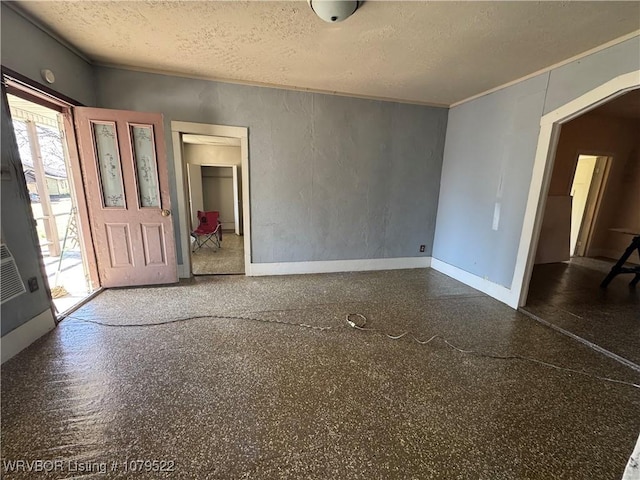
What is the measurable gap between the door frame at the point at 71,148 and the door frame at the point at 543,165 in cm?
458

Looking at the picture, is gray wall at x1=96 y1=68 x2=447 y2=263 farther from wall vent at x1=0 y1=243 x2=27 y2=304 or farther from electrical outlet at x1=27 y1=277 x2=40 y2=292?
wall vent at x1=0 y1=243 x2=27 y2=304

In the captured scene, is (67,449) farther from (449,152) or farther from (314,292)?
(449,152)

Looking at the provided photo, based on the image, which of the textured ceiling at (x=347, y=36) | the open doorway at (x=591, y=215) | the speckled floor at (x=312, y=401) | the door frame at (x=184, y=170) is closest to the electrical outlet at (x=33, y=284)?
the speckled floor at (x=312, y=401)

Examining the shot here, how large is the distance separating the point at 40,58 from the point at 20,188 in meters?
1.12

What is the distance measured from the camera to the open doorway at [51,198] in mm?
3107

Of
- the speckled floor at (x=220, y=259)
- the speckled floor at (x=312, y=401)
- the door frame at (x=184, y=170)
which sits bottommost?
the speckled floor at (x=312, y=401)

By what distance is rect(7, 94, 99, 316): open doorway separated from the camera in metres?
3.11

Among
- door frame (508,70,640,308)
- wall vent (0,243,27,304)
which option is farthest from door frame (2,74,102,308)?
door frame (508,70,640,308)

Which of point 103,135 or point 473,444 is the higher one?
point 103,135

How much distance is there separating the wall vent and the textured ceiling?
71.2 inches

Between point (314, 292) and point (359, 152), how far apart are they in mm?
2086

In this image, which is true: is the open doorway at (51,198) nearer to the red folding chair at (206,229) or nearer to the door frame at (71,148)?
the door frame at (71,148)

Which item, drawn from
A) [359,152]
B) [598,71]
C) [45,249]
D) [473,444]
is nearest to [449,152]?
[359,152]

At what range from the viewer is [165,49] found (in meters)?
2.49
